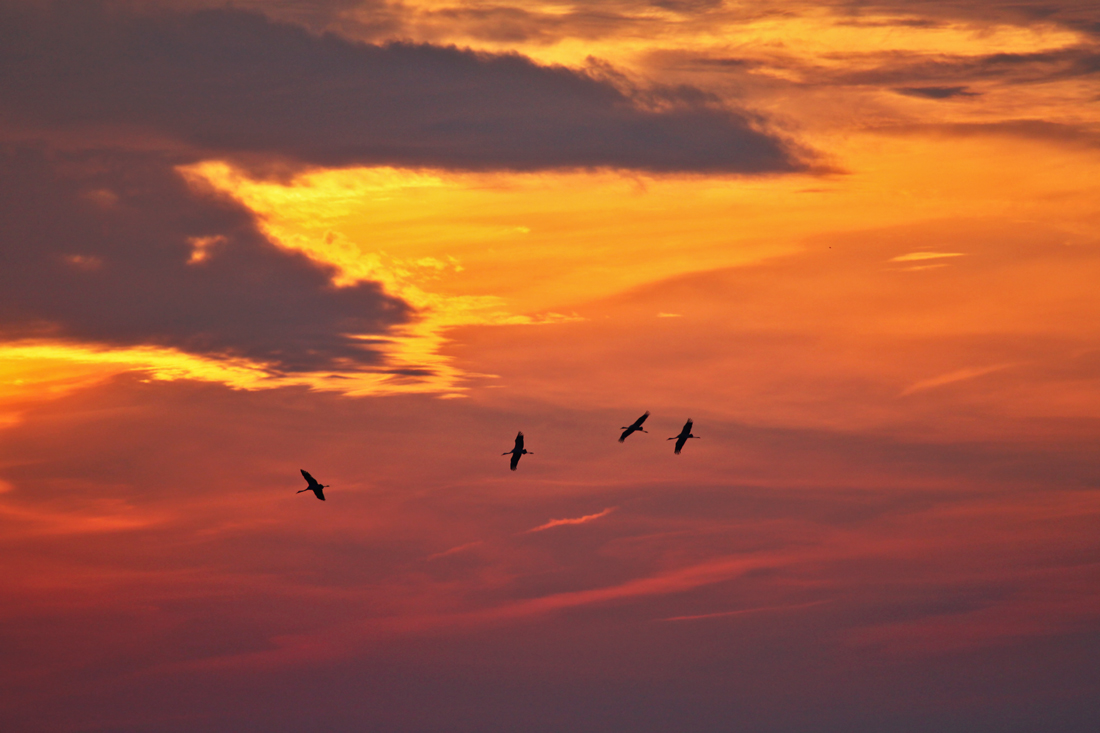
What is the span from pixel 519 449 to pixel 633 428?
1166 cm

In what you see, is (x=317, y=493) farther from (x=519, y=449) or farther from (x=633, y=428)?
(x=633, y=428)

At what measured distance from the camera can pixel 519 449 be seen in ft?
403

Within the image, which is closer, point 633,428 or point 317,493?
point 633,428

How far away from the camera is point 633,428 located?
4759 inches

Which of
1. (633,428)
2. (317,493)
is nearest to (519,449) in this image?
(633,428)

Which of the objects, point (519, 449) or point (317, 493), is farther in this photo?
point (317, 493)

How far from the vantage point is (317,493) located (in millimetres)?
133625

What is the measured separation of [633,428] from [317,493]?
121 feet

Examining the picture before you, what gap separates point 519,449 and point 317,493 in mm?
25420
